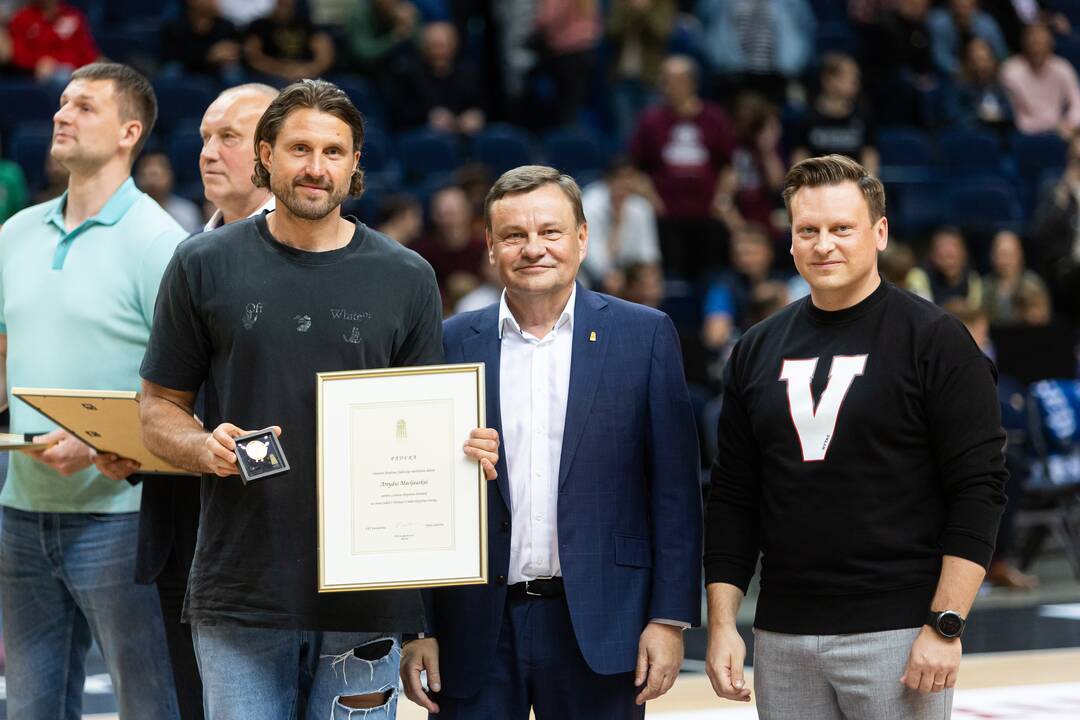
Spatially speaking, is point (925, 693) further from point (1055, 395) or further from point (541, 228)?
→ point (1055, 395)

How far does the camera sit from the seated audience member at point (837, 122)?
1132 centimetres

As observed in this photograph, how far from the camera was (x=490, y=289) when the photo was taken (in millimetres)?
8852

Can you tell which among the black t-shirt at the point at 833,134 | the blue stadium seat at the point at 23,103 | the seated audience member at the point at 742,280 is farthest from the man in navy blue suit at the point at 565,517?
the black t-shirt at the point at 833,134

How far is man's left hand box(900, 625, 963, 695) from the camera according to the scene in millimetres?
2988

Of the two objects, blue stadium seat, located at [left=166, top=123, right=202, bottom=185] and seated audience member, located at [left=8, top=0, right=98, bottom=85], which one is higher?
seated audience member, located at [left=8, top=0, right=98, bottom=85]

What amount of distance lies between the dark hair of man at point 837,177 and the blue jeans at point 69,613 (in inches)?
70.7

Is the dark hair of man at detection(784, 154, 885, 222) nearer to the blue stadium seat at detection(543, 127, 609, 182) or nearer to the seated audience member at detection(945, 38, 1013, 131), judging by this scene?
the blue stadium seat at detection(543, 127, 609, 182)

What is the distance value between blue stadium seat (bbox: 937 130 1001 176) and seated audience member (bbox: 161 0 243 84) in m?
5.60

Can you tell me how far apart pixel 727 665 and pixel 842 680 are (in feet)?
0.78

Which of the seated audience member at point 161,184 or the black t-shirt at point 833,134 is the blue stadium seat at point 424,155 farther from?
the black t-shirt at point 833,134

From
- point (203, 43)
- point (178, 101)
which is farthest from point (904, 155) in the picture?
point (178, 101)

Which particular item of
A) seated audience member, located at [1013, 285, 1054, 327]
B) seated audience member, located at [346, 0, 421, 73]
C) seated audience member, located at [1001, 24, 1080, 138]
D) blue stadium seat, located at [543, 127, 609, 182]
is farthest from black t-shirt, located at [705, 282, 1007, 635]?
seated audience member, located at [1001, 24, 1080, 138]

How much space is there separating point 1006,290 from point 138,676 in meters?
7.72

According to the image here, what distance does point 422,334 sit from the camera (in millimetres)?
3162
